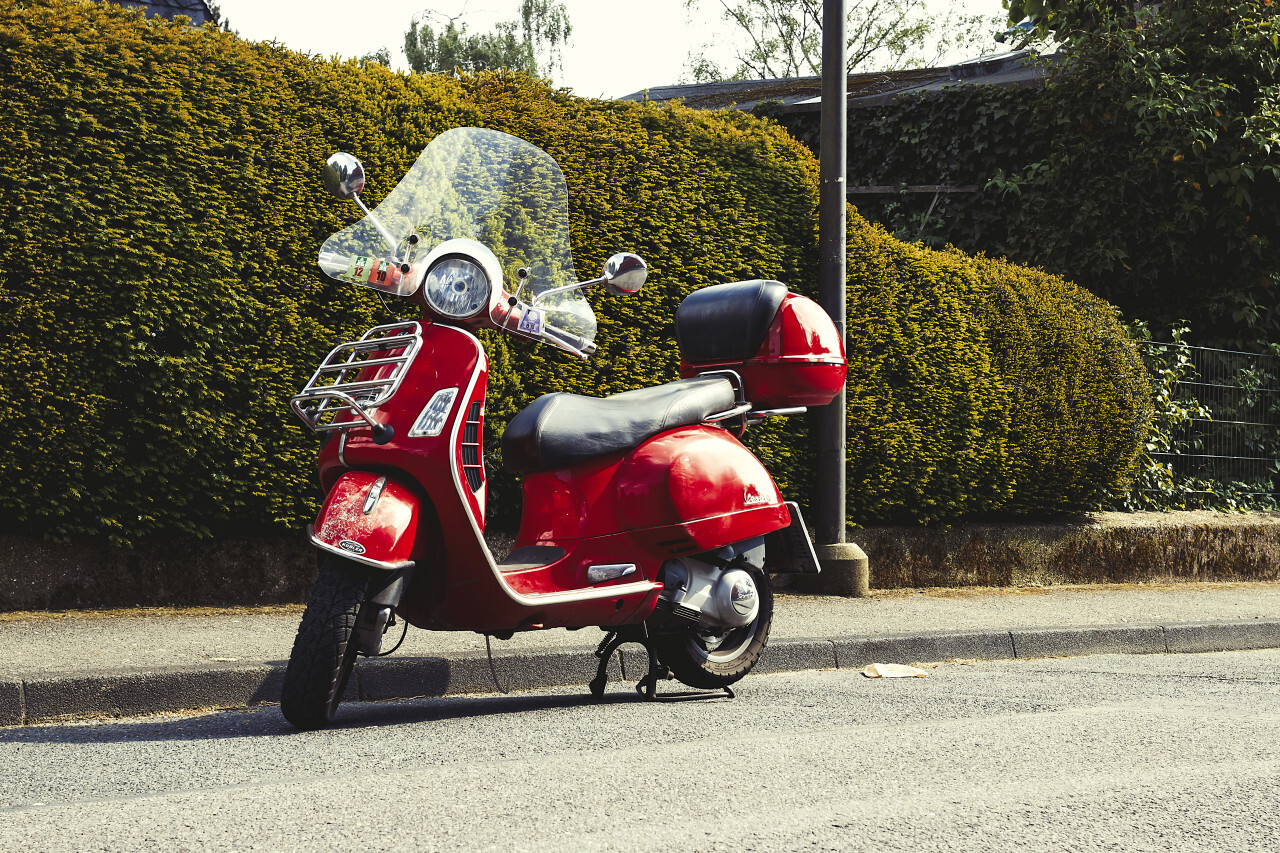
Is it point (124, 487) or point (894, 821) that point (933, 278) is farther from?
point (894, 821)

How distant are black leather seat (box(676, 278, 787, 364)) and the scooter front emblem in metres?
2.03

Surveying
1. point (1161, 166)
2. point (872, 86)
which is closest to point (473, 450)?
point (1161, 166)

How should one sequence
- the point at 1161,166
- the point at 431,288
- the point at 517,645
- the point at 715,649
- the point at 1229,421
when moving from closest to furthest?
the point at 431,288, the point at 715,649, the point at 517,645, the point at 1229,421, the point at 1161,166

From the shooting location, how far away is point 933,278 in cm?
906

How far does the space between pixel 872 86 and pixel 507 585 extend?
633 inches

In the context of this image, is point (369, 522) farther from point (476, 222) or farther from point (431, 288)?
point (476, 222)

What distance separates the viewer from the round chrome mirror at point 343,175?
418 cm

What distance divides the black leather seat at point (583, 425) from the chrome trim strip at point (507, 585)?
32 cm

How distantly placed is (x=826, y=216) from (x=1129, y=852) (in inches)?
236

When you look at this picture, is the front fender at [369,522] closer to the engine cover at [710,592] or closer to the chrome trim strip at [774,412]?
the engine cover at [710,592]

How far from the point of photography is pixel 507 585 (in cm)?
425

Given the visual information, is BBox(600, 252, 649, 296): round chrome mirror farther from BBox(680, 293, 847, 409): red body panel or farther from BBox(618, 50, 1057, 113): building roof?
BBox(618, 50, 1057, 113): building roof

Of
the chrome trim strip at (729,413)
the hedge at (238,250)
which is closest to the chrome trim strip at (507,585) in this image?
the chrome trim strip at (729,413)

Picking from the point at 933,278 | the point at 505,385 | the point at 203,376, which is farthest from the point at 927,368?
the point at 203,376
